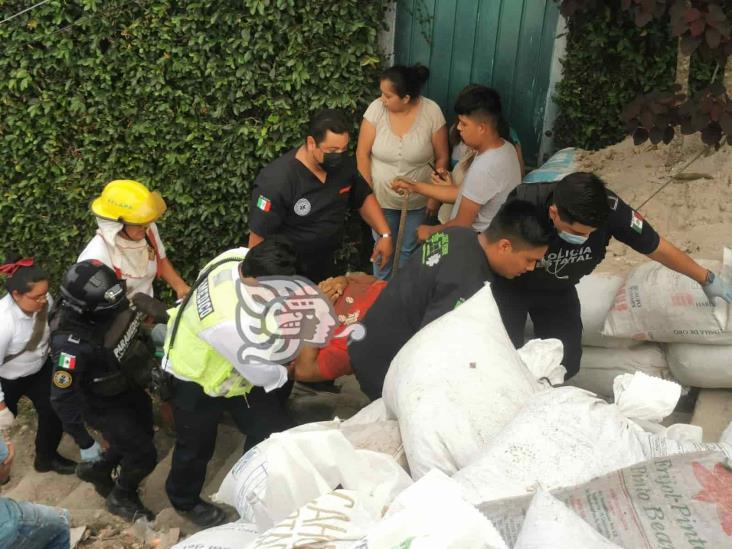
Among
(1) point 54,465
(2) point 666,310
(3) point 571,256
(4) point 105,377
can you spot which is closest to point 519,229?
(3) point 571,256

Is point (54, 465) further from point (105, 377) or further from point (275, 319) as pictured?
point (275, 319)

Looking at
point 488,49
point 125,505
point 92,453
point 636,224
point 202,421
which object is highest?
point 488,49

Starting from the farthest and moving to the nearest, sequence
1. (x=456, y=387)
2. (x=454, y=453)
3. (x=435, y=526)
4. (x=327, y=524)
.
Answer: (x=456, y=387) < (x=454, y=453) < (x=327, y=524) < (x=435, y=526)

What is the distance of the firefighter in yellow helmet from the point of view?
3727 millimetres

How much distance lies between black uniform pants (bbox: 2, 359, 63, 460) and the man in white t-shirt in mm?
1947

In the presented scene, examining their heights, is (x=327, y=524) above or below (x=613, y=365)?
above

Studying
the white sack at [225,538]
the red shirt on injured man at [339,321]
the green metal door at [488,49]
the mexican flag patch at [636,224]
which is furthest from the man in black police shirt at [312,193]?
the white sack at [225,538]

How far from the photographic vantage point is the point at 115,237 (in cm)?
377

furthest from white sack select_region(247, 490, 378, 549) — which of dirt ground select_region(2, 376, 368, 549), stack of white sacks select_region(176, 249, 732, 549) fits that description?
dirt ground select_region(2, 376, 368, 549)

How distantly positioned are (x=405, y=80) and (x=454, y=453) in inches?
98.2

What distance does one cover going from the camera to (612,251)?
4.09 m

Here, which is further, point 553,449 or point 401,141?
point 401,141

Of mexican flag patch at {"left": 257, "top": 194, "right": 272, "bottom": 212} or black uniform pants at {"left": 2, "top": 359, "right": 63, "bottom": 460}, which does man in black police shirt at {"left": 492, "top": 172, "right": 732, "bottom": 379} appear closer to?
Result: mexican flag patch at {"left": 257, "top": 194, "right": 272, "bottom": 212}

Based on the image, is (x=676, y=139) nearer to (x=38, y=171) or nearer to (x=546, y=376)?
(x=546, y=376)
